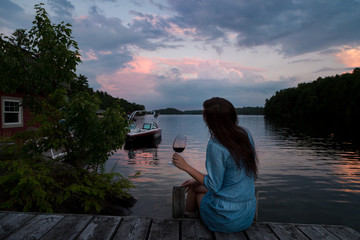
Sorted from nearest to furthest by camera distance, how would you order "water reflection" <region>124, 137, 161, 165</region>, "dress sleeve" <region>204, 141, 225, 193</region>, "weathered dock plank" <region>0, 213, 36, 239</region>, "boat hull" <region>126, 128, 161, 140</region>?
"dress sleeve" <region>204, 141, 225, 193</region>, "weathered dock plank" <region>0, 213, 36, 239</region>, "water reflection" <region>124, 137, 161, 165</region>, "boat hull" <region>126, 128, 161, 140</region>

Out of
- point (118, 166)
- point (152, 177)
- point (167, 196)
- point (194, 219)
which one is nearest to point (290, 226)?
point (194, 219)

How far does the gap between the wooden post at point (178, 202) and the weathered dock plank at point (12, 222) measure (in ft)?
6.48

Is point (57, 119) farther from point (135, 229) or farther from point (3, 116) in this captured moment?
point (3, 116)

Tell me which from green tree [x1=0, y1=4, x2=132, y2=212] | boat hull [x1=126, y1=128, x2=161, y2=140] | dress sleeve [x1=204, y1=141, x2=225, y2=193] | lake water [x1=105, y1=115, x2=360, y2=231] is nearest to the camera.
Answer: dress sleeve [x1=204, y1=141, x2=225, y2=193]

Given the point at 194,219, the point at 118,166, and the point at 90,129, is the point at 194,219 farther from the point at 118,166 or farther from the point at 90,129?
the point at 118,166

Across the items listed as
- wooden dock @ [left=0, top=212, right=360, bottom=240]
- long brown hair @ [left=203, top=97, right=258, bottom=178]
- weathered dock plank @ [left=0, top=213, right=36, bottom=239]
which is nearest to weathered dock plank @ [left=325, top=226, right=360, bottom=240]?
wooden dock @ [left=0, top=212, right=360, bottom=240]

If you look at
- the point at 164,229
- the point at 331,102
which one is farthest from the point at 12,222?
the point at 331,102

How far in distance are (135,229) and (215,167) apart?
1263mm

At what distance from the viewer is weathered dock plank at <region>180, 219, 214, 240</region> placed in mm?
2814

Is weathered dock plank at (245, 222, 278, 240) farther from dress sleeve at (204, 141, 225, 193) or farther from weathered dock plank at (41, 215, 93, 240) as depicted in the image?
weathered dock plank at (41, 215, 93, 240)

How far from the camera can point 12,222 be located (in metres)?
3.19

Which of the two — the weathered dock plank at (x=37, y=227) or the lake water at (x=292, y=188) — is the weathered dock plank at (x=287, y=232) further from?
the lake water at (x=292, y=188)

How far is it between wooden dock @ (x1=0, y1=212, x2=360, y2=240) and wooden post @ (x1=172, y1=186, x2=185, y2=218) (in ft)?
0.31

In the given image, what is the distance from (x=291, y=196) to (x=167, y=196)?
5.41 m
